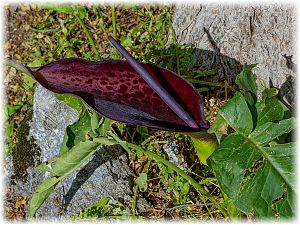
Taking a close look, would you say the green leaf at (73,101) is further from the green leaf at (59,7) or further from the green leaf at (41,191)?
the green leaf at (59,7)

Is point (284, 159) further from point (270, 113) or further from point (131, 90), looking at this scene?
point (131, 90)

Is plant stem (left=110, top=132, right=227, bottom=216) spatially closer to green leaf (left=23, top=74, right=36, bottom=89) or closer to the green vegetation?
the green vegetation

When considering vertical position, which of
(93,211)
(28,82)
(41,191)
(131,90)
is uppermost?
(131,90)

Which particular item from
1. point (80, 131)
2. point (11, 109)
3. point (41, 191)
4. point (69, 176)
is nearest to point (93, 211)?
point (69, 176)

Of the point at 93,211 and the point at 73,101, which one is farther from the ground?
the point at 73,101

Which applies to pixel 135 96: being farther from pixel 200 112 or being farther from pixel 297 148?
pixel 297 148

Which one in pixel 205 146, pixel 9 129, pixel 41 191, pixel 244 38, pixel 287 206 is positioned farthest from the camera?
pixel 9 129

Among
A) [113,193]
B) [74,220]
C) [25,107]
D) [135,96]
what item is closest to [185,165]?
[113,193]

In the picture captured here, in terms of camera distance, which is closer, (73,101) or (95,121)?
(95,121)
